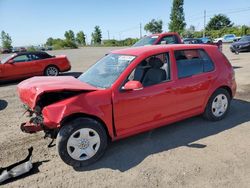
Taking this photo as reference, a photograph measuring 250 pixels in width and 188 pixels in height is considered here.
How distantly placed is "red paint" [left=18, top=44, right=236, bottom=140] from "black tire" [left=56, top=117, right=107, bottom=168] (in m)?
0.11

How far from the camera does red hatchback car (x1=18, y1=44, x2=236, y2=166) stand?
3529 mm

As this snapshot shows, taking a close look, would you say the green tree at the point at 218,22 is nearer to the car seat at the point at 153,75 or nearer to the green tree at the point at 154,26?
the green tree at the point at 154,26

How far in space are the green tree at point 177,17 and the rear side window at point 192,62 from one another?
5379 centimetres

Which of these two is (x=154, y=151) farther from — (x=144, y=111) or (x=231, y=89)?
(x=231, y=89)

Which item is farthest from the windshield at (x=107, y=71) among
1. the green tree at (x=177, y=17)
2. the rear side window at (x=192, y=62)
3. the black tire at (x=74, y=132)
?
the green tree at (x=177, y=17)

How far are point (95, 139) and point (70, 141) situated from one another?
1.19 ft

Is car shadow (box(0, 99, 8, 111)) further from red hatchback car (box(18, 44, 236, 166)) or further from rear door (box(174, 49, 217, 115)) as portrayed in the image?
rear door (box(174, 49, 217, 115))

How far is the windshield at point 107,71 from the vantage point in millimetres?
3969

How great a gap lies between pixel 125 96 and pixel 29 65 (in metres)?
9.14

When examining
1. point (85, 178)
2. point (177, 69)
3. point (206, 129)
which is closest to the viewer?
point (85, 178)

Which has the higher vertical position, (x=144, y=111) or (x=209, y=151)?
(x=144, y=111)

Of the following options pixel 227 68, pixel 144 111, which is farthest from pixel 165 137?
pixel 227 68

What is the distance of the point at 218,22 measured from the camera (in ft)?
275

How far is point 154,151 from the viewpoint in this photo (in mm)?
3941
